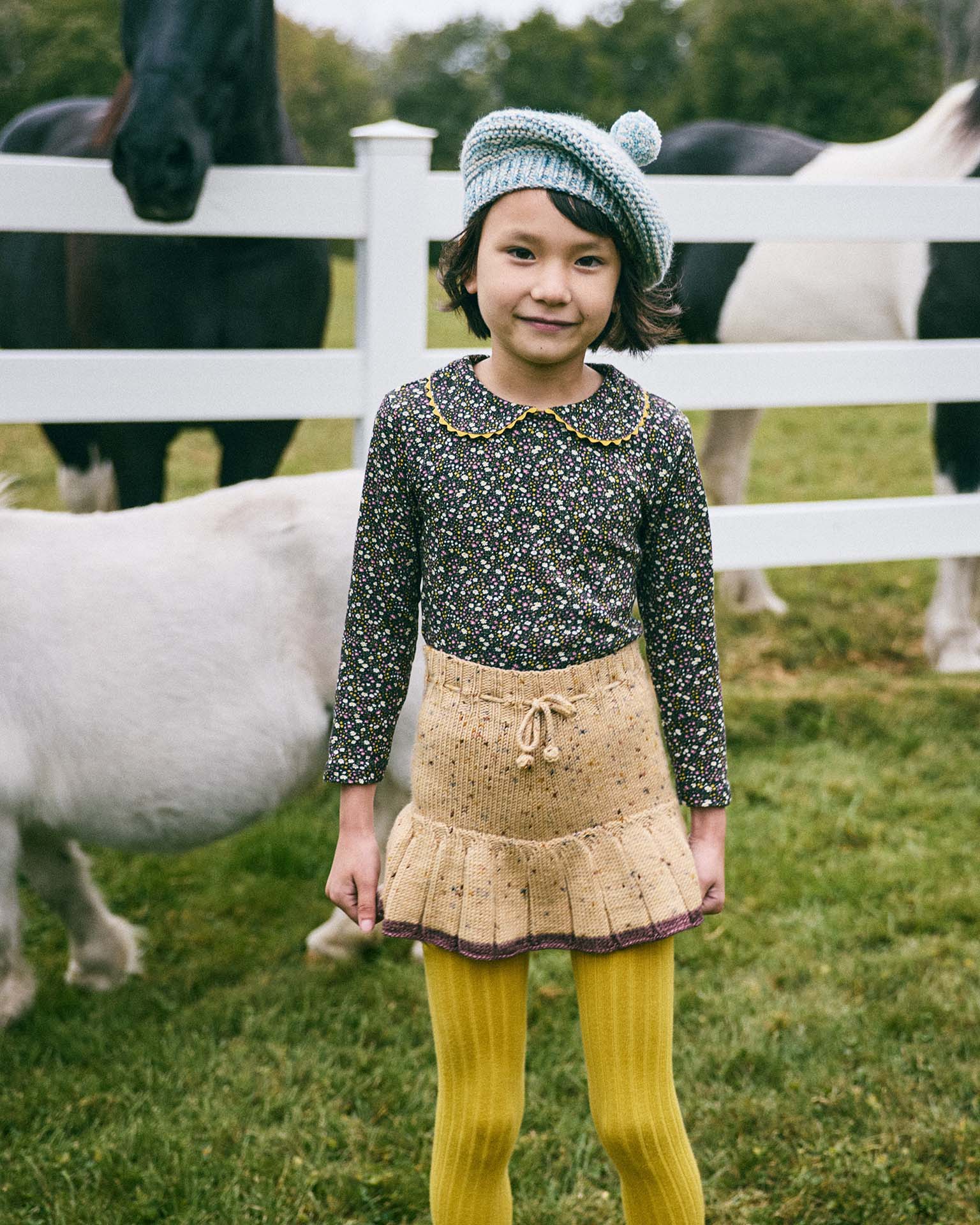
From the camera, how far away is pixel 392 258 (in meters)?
3.41

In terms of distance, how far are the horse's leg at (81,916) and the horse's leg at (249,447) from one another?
1.46m

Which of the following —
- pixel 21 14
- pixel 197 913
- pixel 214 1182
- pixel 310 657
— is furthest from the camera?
pixel 21 14

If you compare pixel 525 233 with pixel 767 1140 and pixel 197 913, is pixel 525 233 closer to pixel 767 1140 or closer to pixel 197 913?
pixel 767 1140

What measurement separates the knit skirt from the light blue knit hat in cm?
53

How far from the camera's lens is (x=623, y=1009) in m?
1.62

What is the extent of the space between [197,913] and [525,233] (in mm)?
2112

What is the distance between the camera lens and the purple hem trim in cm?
159

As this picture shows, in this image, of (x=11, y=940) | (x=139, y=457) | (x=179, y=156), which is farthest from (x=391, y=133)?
(x=11, y=940)

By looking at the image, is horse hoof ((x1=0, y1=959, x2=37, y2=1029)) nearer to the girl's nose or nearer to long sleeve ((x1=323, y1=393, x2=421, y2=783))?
long sleeve ((x1=323, y1=393, x2=421, y2=783))

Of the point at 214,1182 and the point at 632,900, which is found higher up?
the point at 632,900

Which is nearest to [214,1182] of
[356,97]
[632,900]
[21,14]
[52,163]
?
[632,900]

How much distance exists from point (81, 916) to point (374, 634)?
142cm

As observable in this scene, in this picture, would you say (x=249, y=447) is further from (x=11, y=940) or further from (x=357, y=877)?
(x=357, y=877)

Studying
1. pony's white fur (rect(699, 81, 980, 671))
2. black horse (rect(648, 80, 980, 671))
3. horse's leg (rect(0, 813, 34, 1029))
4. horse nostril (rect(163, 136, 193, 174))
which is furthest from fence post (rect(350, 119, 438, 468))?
pony's white fur (rect(699, 81, 980, 671))
